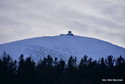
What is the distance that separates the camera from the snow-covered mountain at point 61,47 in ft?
541

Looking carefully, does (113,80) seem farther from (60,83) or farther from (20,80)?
(20,80)

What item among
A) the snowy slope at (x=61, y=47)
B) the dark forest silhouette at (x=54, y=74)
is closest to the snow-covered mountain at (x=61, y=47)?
the snowy slope at (x=61, y=47)

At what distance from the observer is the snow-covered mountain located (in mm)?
164875

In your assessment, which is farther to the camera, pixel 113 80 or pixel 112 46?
pixel 112 46

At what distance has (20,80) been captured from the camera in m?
Result: 70.4

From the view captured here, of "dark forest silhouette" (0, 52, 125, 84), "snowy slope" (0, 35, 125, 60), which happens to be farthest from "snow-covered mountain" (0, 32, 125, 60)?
"dark forest silhouette" (0, 52, 125, 84)

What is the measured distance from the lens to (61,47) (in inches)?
6811

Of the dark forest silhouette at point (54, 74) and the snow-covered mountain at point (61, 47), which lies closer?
the dark forest silhouette at point (54, 74)

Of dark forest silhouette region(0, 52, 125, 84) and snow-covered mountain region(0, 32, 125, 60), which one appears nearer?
dark forest silhouette region(0, 52, 125, 84)

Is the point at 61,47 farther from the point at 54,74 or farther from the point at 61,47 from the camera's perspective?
the point at 54,74

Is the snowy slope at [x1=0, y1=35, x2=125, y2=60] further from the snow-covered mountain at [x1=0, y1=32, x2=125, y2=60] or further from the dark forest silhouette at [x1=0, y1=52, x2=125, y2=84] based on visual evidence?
the dark forest silhouette at [x1=0, y1=52, x2=125, y2=84]

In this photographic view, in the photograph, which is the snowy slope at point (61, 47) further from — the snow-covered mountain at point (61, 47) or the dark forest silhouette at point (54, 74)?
the dark forest silhouette at point (54, 74)

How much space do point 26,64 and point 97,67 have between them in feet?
59.5

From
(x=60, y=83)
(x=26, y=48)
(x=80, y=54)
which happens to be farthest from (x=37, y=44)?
(x=60, y=83)
